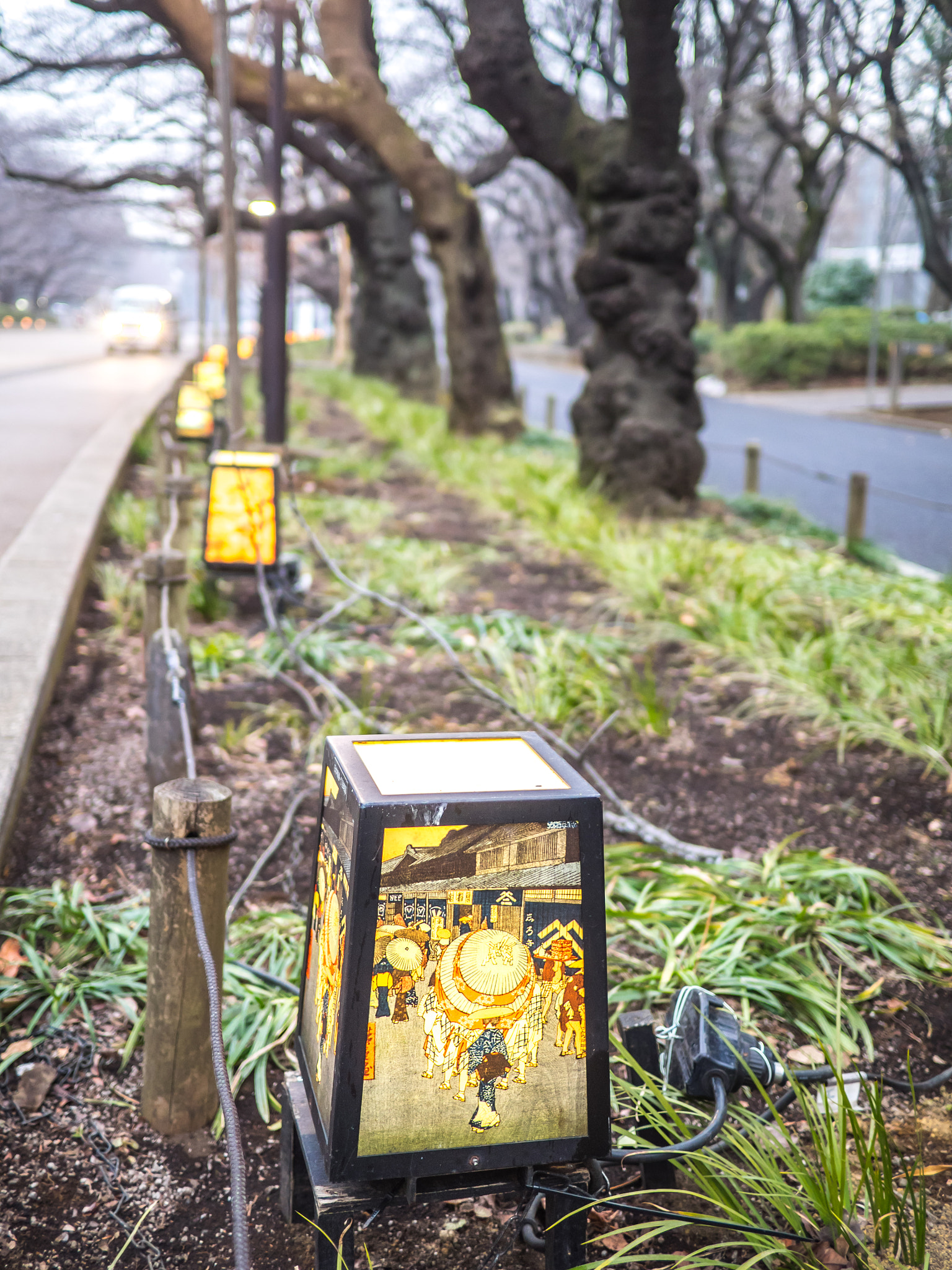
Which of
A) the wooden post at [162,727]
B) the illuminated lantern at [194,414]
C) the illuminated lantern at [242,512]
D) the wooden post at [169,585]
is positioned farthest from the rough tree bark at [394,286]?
the wooden post at [162,727]

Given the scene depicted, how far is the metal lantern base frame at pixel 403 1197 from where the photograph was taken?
1.63 metres

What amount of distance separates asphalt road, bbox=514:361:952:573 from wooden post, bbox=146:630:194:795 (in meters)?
6.41

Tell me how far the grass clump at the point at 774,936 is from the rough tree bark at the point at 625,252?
643 centimetres

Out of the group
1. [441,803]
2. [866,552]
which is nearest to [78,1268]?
[441,803]

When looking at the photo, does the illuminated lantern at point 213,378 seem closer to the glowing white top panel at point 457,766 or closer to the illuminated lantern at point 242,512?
the illuminated lantern at point 242,512

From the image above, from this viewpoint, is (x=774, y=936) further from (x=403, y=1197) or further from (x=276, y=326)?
(x=276, y=326)

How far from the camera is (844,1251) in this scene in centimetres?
197

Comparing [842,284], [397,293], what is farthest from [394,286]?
[842,284]

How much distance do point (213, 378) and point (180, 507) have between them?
33.2 ft

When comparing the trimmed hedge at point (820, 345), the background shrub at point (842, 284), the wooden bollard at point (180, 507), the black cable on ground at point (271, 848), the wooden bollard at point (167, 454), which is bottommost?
the black cable on ground at point (271, 848)

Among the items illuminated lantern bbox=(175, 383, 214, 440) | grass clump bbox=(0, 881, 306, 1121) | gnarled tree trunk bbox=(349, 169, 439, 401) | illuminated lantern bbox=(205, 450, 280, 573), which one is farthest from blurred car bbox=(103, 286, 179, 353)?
grass clump bbox=(0, 881, 306, 1121)

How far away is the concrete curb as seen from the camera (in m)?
3.59

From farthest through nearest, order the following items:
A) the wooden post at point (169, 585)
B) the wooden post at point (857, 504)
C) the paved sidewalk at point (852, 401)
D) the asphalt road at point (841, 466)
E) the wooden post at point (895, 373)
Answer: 1. the wooden post at point (895, 373)
2. the paved sidewalk at point (852, 401)
3. the asphalt road at point (841, 466)
4. the wooden post at point (857, 504)
5. the wooden post at point (169, 585)

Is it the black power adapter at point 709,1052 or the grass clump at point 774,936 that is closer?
the black power adapter at point 709,1052
